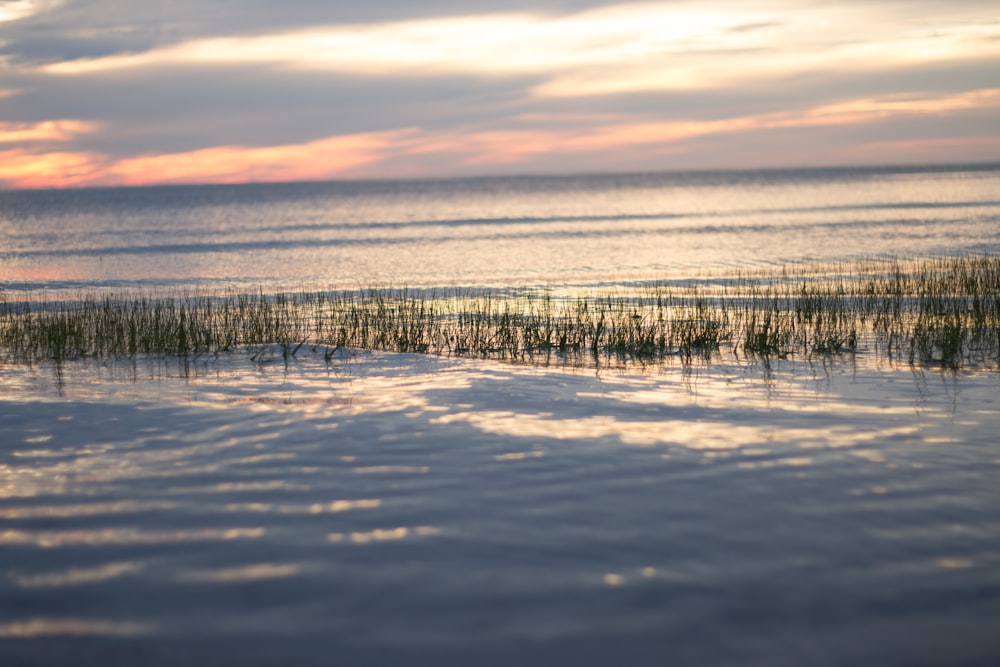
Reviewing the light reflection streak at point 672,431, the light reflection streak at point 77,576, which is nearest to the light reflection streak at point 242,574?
the light reflection streak at point 77,576

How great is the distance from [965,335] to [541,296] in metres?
11.6

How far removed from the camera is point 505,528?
17.7ft

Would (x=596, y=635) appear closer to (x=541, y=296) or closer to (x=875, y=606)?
(x=875, y=606)

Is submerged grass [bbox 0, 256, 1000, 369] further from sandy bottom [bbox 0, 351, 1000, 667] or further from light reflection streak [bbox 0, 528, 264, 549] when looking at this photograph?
light reflection streak [bbox 0, 528, 264, 549]

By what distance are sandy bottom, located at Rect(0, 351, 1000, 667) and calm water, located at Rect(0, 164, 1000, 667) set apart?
2 cm

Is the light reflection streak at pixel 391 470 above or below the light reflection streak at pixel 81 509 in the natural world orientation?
below

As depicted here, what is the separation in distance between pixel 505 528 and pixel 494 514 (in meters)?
0.25

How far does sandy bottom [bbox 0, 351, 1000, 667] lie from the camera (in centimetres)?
412

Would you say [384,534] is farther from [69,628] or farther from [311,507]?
[69,628]

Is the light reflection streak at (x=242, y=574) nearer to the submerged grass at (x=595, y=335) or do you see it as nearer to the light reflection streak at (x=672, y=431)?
the light reflection streak at (x=672, y=431)

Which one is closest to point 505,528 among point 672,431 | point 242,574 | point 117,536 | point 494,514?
point 494,514

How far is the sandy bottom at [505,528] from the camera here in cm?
412

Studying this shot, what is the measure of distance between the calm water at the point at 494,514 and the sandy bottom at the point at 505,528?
0.02m

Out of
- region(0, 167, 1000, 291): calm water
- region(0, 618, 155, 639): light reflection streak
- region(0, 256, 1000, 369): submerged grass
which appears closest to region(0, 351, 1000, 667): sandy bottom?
region(0, 618, 155, 639): light reflection streak
